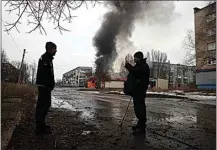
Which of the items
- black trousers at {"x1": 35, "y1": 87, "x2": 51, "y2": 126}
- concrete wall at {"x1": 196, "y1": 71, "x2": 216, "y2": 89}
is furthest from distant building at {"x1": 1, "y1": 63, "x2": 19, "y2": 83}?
concrete wall at {"x1": 196, "y1": 71, "x2": 216, "y2": 89}

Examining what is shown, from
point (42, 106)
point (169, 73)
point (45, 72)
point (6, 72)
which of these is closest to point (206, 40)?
point (6, 72)

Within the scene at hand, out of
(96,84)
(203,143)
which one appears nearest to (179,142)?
(203,143)

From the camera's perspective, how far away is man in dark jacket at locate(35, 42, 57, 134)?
458 centimetres

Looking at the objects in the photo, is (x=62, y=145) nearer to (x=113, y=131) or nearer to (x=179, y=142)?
(x=113, y=131)

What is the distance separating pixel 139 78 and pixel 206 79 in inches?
1594

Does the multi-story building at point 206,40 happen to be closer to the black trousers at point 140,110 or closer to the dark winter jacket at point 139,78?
the dark winter jacket at point 139,78

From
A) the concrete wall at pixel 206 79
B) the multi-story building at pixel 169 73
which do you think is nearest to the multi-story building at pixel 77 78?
the multi-story building at pixel 169 73

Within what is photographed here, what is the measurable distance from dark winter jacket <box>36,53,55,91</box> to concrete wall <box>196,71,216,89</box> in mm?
39356

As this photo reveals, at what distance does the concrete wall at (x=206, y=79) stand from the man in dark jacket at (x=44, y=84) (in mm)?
39348

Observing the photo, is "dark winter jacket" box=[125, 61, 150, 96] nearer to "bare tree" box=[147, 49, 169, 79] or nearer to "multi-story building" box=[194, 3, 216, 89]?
"multi-story building" box=[194, 3, 216, 89]

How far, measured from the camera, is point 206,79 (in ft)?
139

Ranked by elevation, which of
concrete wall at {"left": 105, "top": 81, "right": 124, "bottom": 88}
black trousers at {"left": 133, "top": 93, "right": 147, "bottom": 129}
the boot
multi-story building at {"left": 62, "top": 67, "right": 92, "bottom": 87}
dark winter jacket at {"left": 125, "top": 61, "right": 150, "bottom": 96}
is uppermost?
multi-story building at {"left": 62, "top": 67, "right": 92, "bottom": 87}

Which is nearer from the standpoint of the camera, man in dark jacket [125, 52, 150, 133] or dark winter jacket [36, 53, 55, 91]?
dark winter jacket [36, 53, 55, 91]

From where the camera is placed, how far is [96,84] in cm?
5872
